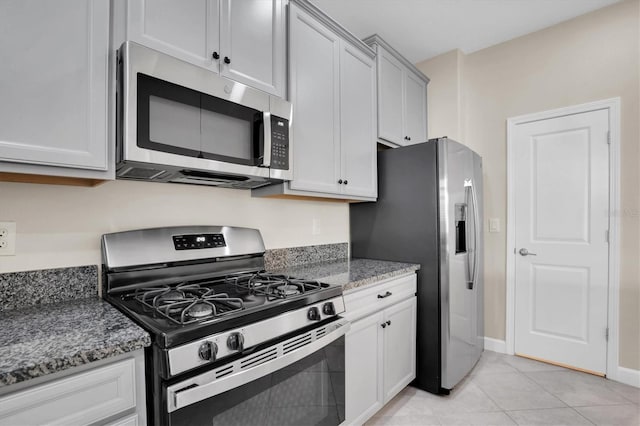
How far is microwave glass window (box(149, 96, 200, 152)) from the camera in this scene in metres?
1.24

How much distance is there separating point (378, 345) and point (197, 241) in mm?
1160

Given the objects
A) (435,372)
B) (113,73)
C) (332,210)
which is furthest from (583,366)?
(113,73)

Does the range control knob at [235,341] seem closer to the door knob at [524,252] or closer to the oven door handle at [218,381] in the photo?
the oven door handle at [218,381]

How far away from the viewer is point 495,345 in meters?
2.91

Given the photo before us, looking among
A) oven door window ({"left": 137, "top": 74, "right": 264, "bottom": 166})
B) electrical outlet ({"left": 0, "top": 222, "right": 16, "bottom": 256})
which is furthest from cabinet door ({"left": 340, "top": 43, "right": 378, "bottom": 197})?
electrical outlet ({"left": 0, "top": 222, "right": 16, "bottom": 256})

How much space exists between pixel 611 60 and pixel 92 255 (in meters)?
3.57

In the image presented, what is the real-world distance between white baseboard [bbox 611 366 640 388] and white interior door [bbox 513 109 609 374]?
0.10 meters

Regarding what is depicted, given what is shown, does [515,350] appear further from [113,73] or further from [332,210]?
[113,73]

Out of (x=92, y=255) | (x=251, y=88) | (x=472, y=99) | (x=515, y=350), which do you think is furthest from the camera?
(x=472, y=99)

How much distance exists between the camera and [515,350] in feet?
9.26

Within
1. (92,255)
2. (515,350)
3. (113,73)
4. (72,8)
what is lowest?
(515,350)

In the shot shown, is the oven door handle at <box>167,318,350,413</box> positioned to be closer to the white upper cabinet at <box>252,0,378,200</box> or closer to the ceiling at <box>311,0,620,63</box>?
the white upper cabinet at <box>252,0,378,200</box>

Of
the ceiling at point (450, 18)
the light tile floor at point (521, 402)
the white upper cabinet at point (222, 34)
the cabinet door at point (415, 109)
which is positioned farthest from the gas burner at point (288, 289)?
the ceiling at point (450, 18)

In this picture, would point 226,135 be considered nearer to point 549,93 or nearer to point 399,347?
point 399,347
